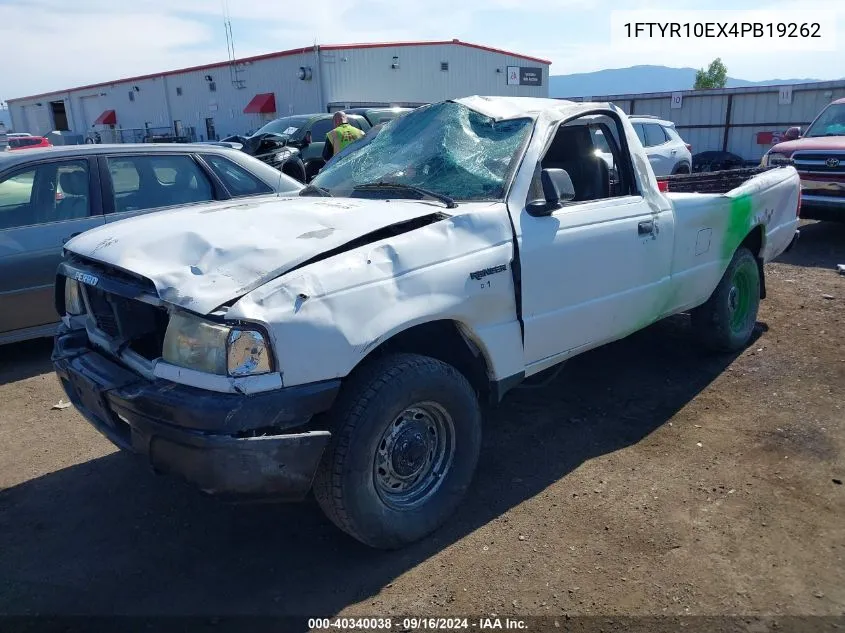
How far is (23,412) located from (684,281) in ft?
15.2

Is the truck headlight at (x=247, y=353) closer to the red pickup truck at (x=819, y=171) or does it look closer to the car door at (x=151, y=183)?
the car door at (x=151, y=183)

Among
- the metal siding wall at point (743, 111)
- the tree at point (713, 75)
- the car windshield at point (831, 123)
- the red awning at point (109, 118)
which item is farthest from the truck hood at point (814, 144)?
the red awning at point (109, 118)

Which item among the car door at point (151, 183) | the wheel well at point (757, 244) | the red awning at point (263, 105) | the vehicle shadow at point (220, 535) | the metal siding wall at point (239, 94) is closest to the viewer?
the vehicle shadow at point (220, 535)

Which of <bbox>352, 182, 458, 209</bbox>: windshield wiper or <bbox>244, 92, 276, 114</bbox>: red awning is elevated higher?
<bbox>244, 92, 276, 114</bbox>: red awning

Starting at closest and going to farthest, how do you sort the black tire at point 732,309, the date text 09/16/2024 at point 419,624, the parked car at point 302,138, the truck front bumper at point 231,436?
the truck front bumper at point 231,436 < the date text 09/16/2024 at point 419,624 < the black tire at point 732,309 < the parked car at point 302,138

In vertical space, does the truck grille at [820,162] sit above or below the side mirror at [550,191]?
below

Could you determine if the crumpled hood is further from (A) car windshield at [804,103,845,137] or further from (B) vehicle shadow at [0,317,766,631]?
(A) car windshield at [804,103,845,137]

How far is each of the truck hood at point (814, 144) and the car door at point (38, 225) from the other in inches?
361

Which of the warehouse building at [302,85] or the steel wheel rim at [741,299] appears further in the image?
the warehouse building at [302,85]

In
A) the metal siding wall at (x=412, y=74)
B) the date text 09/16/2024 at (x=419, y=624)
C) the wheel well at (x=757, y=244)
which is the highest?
the metal siding wall at (x=412, y=74)

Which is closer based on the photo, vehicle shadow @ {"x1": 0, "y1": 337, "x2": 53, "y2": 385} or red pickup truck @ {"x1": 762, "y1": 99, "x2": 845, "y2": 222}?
vehicle shadow @ {"x1": 0, "y1": 337, "x2": 53, "y2": 385}

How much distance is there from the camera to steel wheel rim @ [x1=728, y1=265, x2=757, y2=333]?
5.20 m

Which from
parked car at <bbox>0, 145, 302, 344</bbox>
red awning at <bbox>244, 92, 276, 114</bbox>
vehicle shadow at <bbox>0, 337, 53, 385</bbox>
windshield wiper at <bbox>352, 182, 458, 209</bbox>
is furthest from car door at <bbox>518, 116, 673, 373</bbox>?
red awning at <bbox>244, 92, 276, 114</bbox>

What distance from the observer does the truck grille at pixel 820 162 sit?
9062mm
